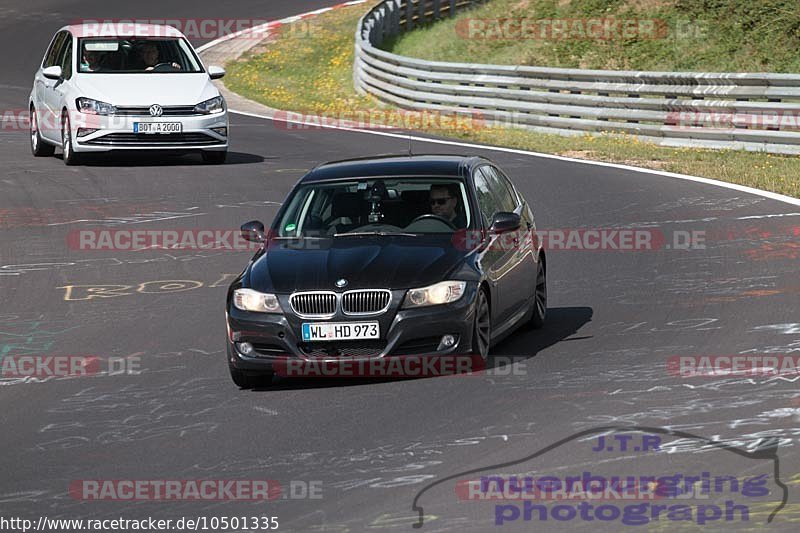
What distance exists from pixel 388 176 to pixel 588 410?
2990 millimetres

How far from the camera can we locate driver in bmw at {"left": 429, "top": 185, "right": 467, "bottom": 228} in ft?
36.5

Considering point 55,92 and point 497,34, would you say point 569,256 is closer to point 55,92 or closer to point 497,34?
point 55,92

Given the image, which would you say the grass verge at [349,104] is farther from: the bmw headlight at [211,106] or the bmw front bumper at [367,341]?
the bmw front bumper at [367,341]

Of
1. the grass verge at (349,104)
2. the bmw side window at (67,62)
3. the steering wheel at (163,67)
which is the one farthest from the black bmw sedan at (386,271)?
the bmw side window at (67,62)

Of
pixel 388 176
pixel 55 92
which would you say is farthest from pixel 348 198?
pixel 55 92

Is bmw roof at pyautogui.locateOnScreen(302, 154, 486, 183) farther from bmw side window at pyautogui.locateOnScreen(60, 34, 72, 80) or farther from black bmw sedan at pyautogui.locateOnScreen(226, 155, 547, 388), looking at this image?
bmw side window at pyautogui.locateOnScreen(60, 34, 72, 80)

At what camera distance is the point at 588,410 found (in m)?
8.98

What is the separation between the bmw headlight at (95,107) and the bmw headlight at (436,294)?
1263cm

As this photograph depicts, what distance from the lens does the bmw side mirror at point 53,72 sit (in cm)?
2270

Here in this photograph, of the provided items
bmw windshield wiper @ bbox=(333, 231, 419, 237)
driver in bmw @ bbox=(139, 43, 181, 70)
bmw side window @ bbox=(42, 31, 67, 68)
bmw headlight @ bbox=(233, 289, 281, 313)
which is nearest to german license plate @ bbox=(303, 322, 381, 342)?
bmw headlight @ bbox=(233, 289, 281, 313)

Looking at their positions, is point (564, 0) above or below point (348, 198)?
below

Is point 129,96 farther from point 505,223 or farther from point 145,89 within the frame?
point 505,223

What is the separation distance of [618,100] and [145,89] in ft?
27.4

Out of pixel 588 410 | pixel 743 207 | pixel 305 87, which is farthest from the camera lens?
pixel 305 87
